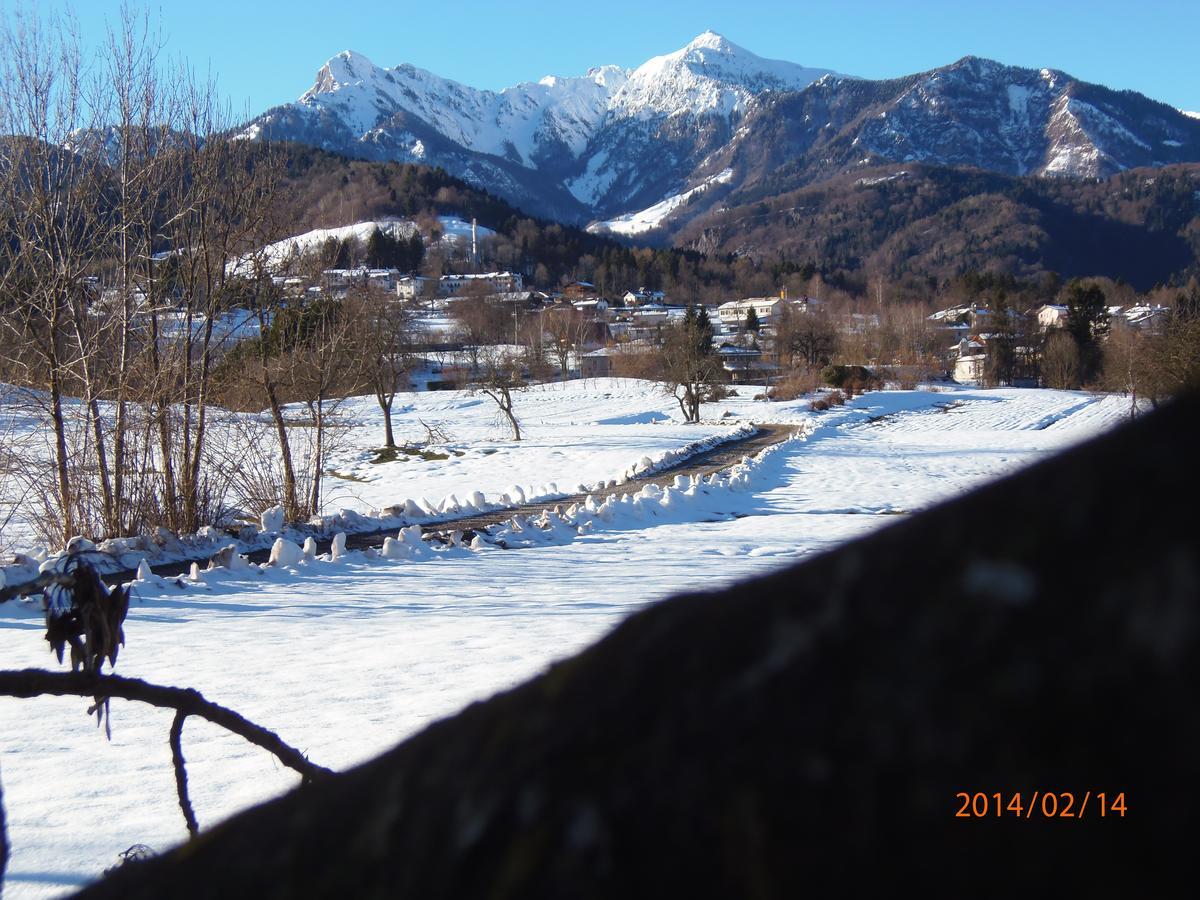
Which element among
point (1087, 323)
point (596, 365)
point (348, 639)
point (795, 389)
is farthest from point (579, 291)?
point (348, 639)

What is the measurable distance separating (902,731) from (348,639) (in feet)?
20.2

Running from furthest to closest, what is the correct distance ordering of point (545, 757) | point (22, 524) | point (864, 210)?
point (864, 210), point (22, 524), point (545, 757)

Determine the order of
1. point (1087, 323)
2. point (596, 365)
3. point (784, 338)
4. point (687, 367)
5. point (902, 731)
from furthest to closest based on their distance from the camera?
point (784, 338) → point (596, 365) → point (1087, 323) → point (687, 367) → point (902, 731)

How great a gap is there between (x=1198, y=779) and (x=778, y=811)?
131mm

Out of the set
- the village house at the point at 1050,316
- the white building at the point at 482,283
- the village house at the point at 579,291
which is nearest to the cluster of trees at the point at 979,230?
A: the village house at the point at 579,291

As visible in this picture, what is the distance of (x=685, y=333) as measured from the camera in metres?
36.2

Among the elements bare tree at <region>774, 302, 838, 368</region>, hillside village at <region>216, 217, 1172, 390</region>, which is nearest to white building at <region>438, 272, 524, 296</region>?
hillside village at <region>216, 217, 1172, 390</region>

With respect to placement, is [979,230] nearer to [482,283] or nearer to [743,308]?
[743,308]

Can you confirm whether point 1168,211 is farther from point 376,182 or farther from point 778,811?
point 778,811

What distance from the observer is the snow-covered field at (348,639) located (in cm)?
291

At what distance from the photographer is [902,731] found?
0.29 m

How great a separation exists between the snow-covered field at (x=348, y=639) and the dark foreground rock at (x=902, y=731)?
0.09 metres

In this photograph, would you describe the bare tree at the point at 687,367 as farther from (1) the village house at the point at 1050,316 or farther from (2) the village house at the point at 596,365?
(1) the village house at the point at 1050,316

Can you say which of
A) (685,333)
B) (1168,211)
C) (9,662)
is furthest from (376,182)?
(1168,211)
